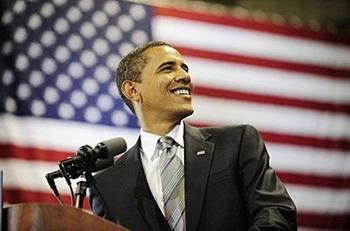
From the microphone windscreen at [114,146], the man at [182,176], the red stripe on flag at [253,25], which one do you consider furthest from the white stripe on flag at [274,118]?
the microphone windscreen at [114,146]

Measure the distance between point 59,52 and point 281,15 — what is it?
1413 mm

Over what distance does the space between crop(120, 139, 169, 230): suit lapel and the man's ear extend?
0.20 metres

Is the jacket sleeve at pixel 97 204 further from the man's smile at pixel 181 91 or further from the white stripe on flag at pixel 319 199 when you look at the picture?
the white stripe on flag at pixel 319 199

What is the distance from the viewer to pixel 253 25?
13.0 feet

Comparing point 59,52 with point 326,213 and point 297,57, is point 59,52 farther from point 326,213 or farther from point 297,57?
point 326,213

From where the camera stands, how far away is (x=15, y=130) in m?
3.26

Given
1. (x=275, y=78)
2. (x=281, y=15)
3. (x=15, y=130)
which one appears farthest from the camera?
(x=281, y=15)

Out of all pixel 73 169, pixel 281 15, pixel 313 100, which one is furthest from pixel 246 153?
pixel 281 15

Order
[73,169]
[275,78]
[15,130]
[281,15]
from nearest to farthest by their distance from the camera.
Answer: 1. [73,169]
2. [15,130]
3. [275,78]
4. [281,15]

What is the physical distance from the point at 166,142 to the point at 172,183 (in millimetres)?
175

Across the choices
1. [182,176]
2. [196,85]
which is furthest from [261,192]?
[196,85]

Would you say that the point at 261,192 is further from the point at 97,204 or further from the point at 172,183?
the point at 97,204

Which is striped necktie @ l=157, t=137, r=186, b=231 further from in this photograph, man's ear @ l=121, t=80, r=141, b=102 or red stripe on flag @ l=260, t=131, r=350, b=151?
red stripe on flag @ l=260, t=131, r=350, b=151

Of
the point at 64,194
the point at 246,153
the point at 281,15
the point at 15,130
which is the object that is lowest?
the point at 64,194
